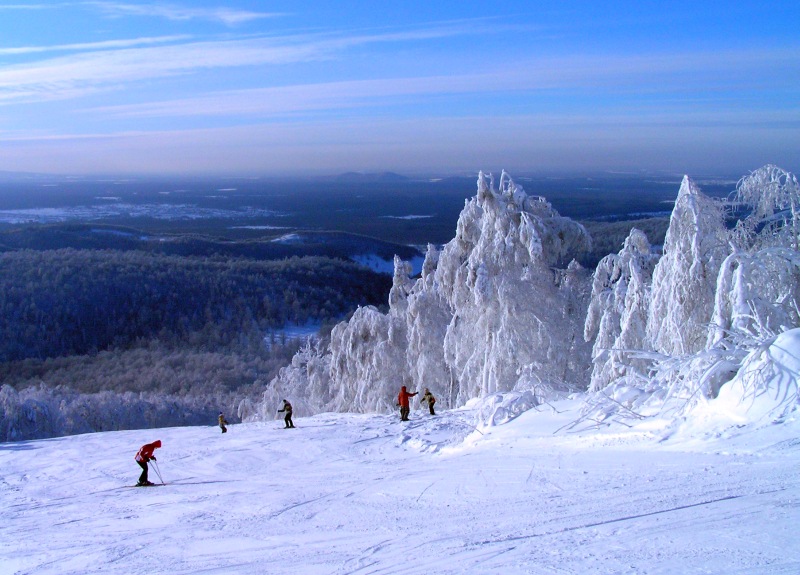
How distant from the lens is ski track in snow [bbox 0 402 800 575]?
471 centimetres

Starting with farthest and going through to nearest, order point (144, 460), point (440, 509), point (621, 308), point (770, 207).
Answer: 1. point (621, 308)
2. point (770, 207)
3. point (144, 460)
4. point (440, 509)

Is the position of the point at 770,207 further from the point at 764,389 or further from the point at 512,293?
the point at 512,293

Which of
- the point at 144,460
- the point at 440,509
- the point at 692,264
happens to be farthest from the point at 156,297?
the point at 440,509

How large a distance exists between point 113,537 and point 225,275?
8513 centimetres

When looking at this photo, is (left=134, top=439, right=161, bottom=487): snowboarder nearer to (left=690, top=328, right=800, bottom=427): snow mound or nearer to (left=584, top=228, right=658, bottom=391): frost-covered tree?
(left=690, top=328, right=800, bottom=427): snow mound

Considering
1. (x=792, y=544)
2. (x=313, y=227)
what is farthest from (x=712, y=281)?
(x=313, y=227)

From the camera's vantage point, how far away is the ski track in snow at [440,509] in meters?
4.71

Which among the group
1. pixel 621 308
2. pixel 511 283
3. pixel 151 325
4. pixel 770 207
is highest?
pixel 770 207

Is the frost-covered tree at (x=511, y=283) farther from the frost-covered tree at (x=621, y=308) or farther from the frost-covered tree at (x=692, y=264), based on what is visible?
the frost-covered tree at (x=692, y=264)

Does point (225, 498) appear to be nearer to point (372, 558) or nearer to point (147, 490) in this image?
point (147, 490)

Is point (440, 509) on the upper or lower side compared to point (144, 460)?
upper

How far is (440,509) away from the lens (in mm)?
6395

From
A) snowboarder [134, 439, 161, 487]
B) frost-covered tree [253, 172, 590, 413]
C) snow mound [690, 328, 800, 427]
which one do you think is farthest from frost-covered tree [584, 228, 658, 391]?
snowboarder [134, 439, 161, 487]

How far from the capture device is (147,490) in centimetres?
905
